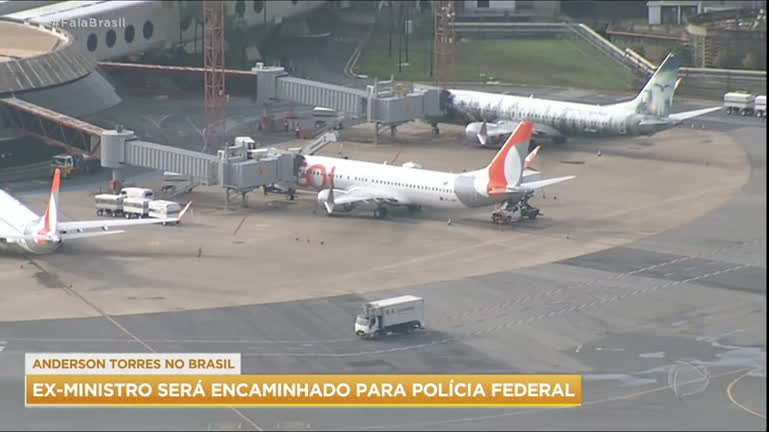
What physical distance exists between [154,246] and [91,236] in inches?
189

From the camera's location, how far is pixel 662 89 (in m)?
168

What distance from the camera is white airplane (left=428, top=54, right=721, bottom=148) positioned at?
552ft

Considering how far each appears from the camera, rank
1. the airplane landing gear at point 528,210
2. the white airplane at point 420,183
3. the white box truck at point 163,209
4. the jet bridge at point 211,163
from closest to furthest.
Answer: the white airplane at point 420,183, the airplane landing gear at point 528,210, the white box truck at point 163,209, the jet bridge at point 211,163

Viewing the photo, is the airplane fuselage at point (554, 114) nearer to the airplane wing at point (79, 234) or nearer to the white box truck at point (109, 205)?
the white box truck at point (109, 205)

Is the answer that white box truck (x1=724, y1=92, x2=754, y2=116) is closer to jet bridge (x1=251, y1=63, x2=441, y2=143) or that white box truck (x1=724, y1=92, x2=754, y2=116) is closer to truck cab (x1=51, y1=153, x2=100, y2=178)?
jet bridge (x1=251, y1=63, x2=441, y2=143)

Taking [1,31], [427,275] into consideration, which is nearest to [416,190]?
[427,275]

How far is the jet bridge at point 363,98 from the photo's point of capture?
180375mm

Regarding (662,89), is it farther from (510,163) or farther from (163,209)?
(163,209)

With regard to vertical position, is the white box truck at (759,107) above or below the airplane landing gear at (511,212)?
above

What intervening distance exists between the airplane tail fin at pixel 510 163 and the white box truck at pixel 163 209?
24.3 m

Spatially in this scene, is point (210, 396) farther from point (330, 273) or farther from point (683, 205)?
point (683, 205)

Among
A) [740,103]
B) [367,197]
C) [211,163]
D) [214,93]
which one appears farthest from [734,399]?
[740,103]

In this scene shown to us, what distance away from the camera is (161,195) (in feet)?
511

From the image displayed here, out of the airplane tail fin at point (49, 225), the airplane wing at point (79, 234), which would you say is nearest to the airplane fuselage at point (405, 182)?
the airplane wing at point (79, 234)
